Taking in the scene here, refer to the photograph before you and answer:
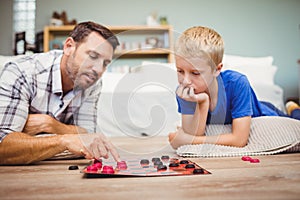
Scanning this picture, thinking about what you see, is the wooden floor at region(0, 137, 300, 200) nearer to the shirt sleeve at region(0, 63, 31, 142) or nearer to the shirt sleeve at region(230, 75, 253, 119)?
A: the shirt sleeve at region(0, 63, 31, 142)

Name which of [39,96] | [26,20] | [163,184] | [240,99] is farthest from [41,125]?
[26,20]

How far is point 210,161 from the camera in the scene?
3.61 feet

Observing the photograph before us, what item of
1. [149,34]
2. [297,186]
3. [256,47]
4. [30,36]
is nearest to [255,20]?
[256,47]

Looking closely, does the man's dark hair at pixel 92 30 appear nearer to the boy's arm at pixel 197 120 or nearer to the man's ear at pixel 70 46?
the man's ear at pixel 70 46

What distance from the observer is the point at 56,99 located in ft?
4.33

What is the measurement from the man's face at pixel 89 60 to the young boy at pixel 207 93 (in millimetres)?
251

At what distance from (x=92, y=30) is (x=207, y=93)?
498 mm

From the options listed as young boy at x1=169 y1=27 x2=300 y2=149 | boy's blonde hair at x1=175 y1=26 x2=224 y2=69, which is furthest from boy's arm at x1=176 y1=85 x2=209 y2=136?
boy's blonde hair at x1=175 y1=26 x2=224 y2=69

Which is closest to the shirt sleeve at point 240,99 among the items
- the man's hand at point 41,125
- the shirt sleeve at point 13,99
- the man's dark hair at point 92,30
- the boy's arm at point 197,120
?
the boy's arm at point 197,120

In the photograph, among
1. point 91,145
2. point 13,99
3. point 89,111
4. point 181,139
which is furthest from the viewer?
point 89,111

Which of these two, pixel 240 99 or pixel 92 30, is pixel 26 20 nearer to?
pixel 92 30

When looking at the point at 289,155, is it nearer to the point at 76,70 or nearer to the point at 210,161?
the point at 210,161

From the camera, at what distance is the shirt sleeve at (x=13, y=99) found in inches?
41.7

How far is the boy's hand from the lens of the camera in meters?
1.16
